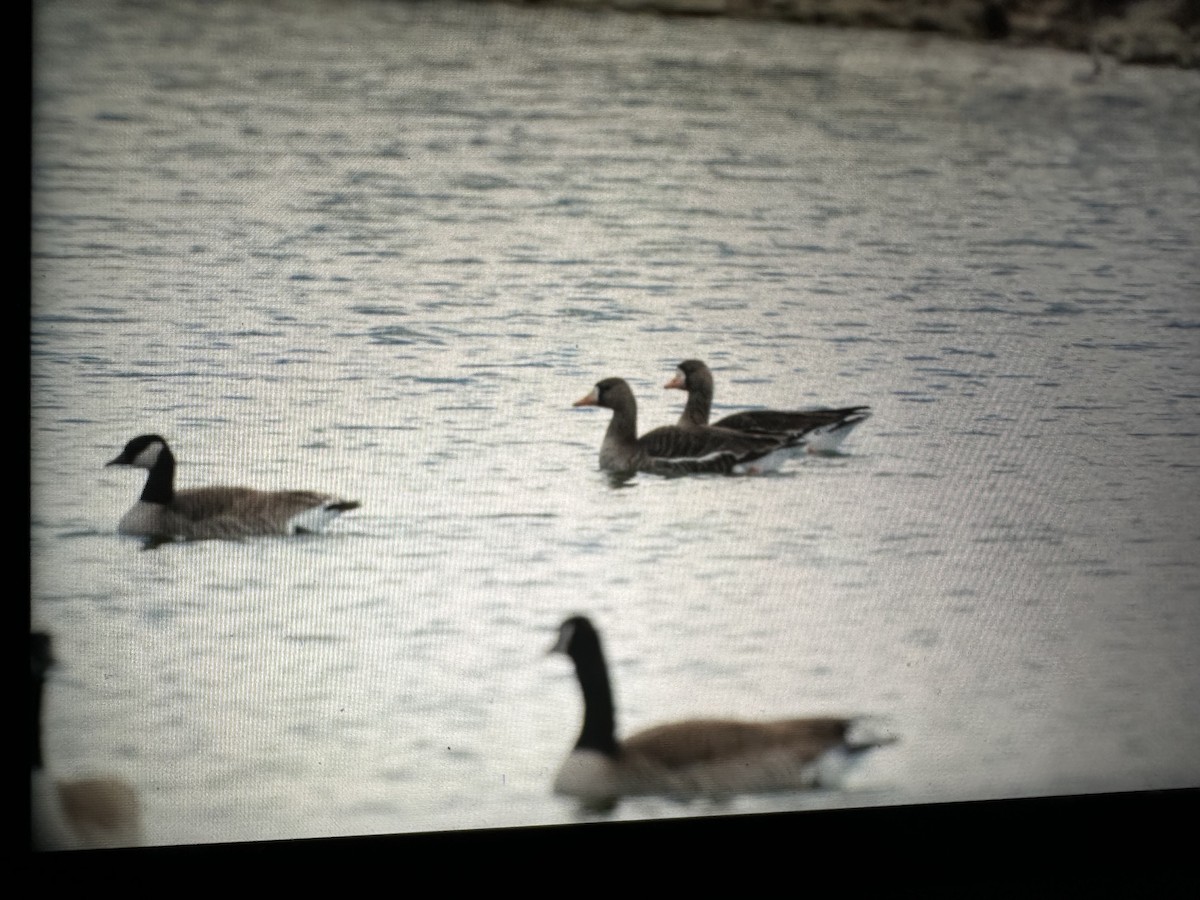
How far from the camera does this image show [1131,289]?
62.7 inches

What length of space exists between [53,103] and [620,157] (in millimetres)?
582

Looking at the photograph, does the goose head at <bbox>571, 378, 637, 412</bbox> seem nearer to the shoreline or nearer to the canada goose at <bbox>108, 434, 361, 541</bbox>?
the canada goose at <bbox>108, 434, 361, 541</bbox>

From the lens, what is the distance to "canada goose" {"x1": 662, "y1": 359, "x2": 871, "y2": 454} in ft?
4.72

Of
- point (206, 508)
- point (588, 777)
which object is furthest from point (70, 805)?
point (588, 777)

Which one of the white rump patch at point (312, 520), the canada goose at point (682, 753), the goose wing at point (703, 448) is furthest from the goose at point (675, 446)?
the white rump patch at point (312, 520)

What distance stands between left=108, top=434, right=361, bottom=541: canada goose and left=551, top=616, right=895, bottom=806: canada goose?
298 mm

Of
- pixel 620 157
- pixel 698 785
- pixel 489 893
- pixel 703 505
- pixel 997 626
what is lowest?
pixel 489 893

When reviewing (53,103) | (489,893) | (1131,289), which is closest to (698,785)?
(489,893)

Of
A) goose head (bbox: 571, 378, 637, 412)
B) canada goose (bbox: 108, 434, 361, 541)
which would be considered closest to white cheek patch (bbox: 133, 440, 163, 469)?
canada goose (bbox: 108, 434, 361, 541)

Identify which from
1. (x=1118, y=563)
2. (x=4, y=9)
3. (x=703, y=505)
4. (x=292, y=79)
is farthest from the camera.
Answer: (x=1118, y=563)

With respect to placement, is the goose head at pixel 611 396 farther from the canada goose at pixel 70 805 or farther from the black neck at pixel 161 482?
the canada goose at pixel 70 805

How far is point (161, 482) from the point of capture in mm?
1325

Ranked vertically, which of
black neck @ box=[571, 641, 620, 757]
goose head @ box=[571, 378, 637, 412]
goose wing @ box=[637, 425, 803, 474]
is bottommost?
black neck @ box=[571, 641, 620, 757]

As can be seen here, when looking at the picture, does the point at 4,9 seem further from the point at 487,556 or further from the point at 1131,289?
the point at 1131,289
